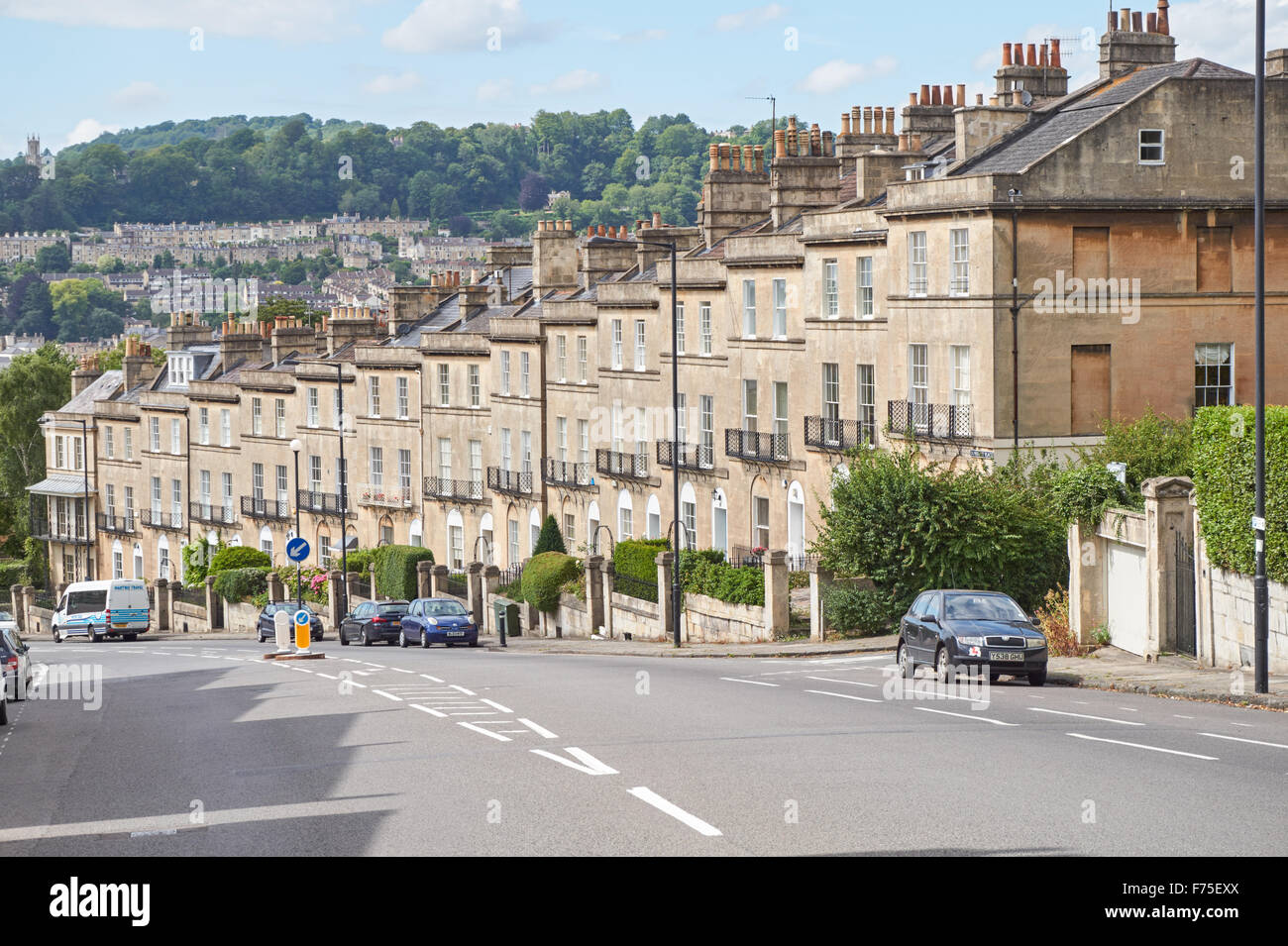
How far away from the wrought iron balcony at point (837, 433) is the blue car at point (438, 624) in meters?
11.4

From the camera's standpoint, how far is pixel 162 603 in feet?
260

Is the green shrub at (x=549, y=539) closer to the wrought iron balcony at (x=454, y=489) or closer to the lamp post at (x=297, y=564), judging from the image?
the wrought iron balcony at (x=454, y=489)

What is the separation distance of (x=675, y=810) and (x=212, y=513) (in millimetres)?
75075

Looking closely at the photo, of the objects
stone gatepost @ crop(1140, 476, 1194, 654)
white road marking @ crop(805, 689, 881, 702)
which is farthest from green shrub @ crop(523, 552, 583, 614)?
white road marking @ crop(805, 689, 881, 702)

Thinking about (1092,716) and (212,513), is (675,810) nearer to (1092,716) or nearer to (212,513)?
(1092,716)

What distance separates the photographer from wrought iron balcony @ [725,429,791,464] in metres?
51.1

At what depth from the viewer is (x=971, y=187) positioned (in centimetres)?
4194

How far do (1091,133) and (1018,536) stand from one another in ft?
35.2

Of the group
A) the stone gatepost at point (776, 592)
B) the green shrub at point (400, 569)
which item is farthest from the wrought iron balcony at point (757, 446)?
the green shrub at point (400, 569)

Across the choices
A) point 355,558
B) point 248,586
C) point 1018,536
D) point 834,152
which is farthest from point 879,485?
point 248,586

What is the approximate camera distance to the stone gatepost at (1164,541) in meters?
30.2

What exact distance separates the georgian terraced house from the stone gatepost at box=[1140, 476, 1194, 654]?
11.3m

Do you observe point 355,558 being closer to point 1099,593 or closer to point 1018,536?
point 1018,536

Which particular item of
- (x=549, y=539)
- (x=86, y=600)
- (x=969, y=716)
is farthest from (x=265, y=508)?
(x=969, y=716)
